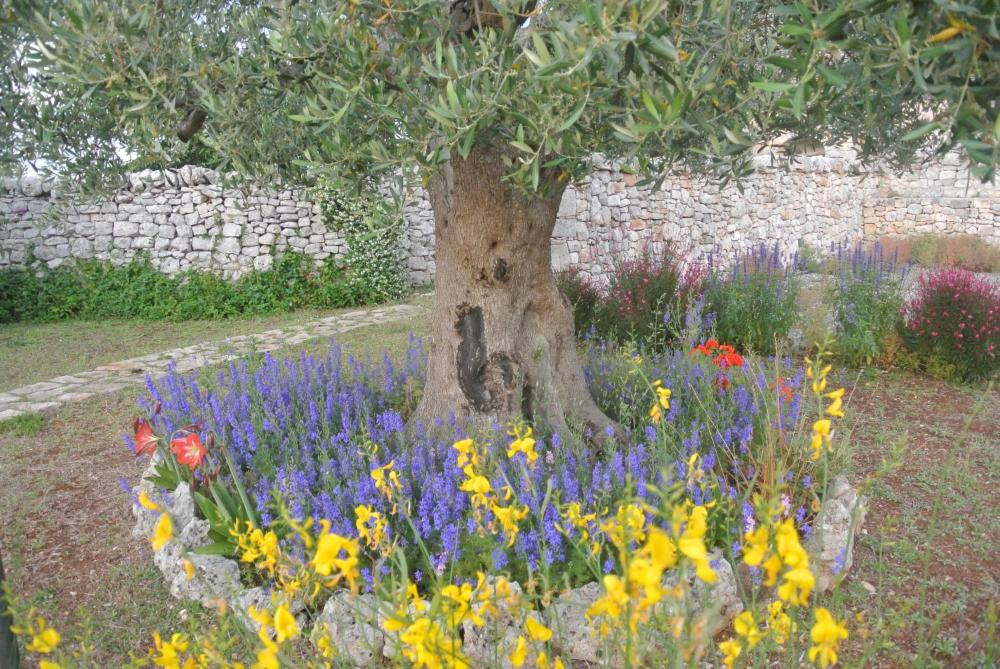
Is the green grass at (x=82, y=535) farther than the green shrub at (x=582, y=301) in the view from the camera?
No

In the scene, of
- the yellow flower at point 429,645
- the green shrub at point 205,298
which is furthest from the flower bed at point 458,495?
the green shrub at point 205,298

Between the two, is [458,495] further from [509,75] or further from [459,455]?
[509,75]

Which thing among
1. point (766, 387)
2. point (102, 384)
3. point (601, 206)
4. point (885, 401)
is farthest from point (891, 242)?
point (102, 384)

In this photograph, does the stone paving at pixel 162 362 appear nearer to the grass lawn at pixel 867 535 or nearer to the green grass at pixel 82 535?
the green grass at pixel 82 535

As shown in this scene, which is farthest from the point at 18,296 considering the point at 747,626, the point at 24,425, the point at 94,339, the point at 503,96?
the point at 747,626

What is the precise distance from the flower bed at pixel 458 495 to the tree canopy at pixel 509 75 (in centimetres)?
86

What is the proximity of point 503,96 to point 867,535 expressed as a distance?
282 cm

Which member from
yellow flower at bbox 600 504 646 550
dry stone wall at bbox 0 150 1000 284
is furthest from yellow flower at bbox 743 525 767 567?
dry stone wall at bbox 0 150 1000 284

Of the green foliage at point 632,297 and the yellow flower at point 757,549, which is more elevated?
the yellow flower at point 757,549

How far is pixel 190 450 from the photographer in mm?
3232

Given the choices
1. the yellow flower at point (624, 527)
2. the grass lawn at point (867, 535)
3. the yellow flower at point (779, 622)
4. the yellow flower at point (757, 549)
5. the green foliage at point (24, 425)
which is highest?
the yellow flower at point (757, 549)

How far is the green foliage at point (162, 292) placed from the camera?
11.4 m

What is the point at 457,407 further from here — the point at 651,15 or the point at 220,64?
the point at 651,15

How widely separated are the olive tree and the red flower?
1.30 metres
